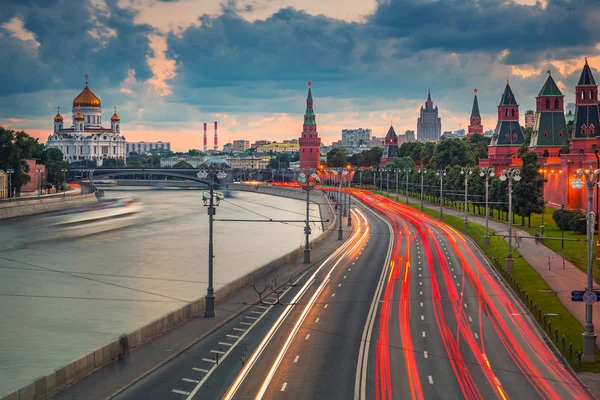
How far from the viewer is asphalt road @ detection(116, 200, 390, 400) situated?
26.7 meters

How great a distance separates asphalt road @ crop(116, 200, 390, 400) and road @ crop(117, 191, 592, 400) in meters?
0.04

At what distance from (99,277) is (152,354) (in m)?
36.7

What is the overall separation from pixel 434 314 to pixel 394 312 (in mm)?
2094

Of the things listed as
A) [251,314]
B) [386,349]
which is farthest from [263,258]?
[386,349]

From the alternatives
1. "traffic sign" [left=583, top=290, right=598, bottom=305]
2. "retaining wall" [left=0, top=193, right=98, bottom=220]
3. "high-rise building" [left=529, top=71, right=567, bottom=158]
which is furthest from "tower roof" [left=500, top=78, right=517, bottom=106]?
"traffic sign" [left=583, top=290, right=598, bottom=305]

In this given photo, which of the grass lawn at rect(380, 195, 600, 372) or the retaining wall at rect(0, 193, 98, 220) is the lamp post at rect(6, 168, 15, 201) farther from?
the grass lawn at rect(380, 195, 600, 372)

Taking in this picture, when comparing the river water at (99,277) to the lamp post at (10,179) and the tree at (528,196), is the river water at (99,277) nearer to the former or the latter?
the lamp post at (10,179)

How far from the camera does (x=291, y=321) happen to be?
38188mm

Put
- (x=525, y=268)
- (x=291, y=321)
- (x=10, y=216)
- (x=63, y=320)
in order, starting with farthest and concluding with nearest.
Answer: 1. (x=10, y=216)
2. (x=525, y=268)
3. (x=63, y=320)
4. (x=291, y=321)

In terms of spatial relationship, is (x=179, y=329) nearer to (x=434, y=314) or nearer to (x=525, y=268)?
(x=434, y=314)

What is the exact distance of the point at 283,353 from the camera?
3164 centimetres

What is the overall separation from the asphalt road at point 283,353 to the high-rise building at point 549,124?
76.2 metres

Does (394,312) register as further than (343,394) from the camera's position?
Yes

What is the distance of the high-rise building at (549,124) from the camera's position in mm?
117938
